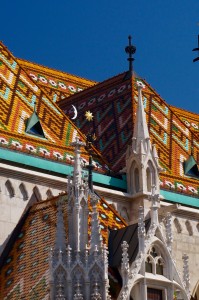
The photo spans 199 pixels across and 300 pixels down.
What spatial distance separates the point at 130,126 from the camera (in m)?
26.9

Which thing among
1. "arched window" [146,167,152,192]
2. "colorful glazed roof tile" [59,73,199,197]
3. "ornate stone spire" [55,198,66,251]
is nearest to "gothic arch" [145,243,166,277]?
"ornate stone spire" [55,198,66,251]

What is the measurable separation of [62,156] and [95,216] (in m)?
4.36

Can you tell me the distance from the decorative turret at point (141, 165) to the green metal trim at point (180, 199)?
26.4 inches

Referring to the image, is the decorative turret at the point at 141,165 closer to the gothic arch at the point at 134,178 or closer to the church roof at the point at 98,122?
the gothic arch at the point at 134,178

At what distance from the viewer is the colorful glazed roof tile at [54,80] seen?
3089 centimetres

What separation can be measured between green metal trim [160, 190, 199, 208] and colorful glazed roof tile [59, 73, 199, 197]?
179 millimetres

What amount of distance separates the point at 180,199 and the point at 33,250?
5329 millimetres

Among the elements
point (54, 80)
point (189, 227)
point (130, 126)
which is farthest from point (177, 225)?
point (54, 80)

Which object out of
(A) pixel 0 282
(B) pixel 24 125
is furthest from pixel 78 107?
(A) pixel 0 282

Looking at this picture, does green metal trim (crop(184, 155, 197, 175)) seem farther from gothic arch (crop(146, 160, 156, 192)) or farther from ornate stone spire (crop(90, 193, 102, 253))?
ornate stone spire (crop(90, 193, 102, 253))

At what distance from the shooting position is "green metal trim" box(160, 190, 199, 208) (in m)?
25.7

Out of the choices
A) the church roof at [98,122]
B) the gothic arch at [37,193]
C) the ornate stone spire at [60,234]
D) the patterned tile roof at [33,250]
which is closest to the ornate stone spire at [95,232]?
the ornate stone spire at [60,234]

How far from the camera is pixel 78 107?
97.2 ft

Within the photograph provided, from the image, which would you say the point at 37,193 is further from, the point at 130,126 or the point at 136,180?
the point at 130,126
